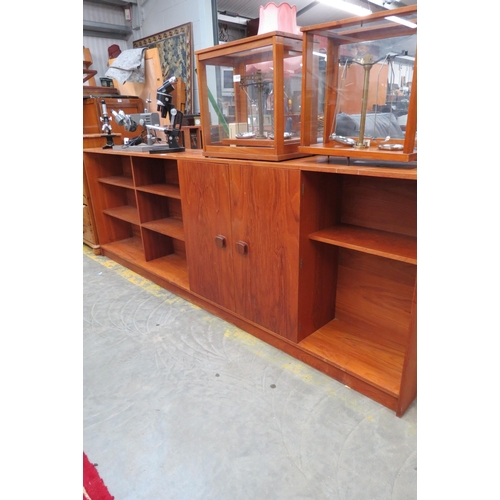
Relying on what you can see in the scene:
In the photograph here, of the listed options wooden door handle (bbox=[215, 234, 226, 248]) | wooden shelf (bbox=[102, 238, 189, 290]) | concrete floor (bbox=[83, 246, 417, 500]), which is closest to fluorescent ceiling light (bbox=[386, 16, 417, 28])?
wooden door handle (bbox=[215, 234, 226, 248])

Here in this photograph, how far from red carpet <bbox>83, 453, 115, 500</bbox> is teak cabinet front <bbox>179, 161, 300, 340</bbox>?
1.02m

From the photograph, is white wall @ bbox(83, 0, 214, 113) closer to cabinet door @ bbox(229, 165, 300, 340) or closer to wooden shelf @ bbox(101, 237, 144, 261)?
wooden shelf @ bbox(101, 237, 144, 261)

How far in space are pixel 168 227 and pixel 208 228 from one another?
73 cm

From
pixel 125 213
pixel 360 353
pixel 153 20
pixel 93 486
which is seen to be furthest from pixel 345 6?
pixel 93 486

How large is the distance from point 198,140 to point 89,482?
3.09 metres

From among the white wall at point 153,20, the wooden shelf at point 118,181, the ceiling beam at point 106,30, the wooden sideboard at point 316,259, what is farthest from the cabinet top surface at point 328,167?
the ceiling beam at point 106,30

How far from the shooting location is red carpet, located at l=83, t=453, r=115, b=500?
1.19m

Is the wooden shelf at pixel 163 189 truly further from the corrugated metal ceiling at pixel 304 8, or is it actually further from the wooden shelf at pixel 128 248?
the corrugated metal ceiling at pixel 304 8

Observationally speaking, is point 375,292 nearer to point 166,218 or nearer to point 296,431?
Result: point 296,431

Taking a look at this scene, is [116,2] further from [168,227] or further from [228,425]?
[228,425]

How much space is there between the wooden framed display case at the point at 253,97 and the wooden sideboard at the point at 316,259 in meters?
0.11

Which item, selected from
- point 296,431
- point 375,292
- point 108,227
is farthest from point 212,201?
point 108,227

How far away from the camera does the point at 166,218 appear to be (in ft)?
9.82

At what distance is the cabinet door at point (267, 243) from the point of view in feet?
5.36
